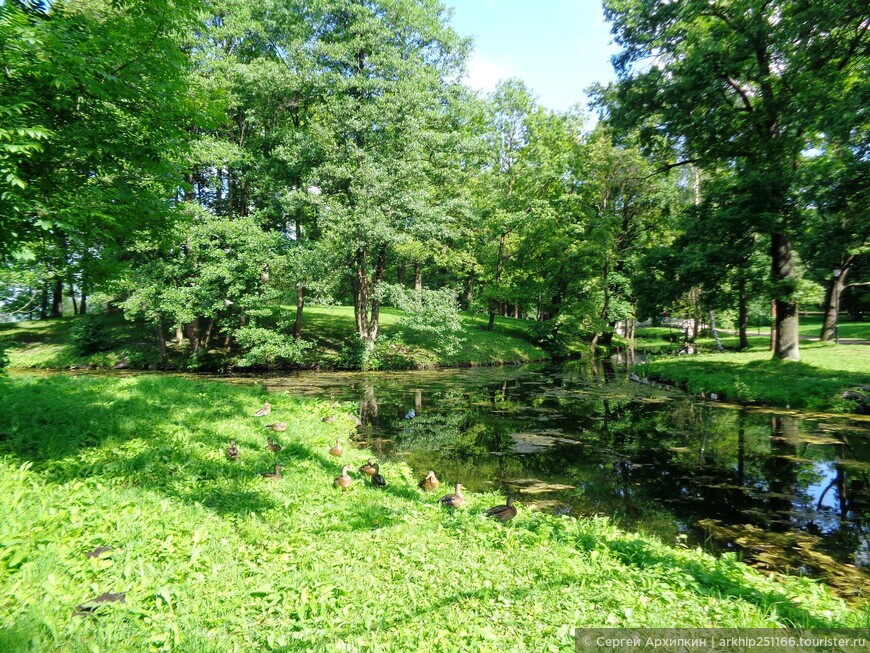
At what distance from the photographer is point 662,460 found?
10617mm

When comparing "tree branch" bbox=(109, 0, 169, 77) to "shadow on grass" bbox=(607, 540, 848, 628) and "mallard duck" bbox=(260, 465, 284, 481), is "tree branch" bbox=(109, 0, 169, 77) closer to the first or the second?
"mallard duck" bbox=(260, 465, 284, 481)

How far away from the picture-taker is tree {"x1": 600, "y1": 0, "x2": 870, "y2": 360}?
15562mm

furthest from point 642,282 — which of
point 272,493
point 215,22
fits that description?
point 215,22

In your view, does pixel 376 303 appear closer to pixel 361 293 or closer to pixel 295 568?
pixel 361 293

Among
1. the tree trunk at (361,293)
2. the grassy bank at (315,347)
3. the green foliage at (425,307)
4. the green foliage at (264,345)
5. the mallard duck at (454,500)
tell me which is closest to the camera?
the mallard duck at (454,500)

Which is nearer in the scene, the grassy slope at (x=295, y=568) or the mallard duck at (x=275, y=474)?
the grassy slope at (x=295, y=568)

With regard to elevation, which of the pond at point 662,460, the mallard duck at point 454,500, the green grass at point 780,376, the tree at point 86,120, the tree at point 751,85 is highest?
the tree at point 751,85

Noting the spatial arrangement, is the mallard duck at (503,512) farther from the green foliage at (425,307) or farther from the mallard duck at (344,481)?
the green foliage at (425,307)

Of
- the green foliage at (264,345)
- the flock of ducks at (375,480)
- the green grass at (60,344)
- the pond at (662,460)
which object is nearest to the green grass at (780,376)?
the pond at (662,460)

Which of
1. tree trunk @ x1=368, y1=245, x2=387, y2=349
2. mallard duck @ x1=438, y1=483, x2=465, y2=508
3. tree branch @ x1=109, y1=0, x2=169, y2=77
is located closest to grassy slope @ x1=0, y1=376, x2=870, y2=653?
mallard duck @ x1=438, y1=483, x2=465, y2=508

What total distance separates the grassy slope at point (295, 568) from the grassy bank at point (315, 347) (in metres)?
18.7

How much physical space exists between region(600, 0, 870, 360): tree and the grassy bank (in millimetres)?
16649

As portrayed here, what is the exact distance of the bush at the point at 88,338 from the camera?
86.8 feet

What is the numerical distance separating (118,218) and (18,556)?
17.1 ft
